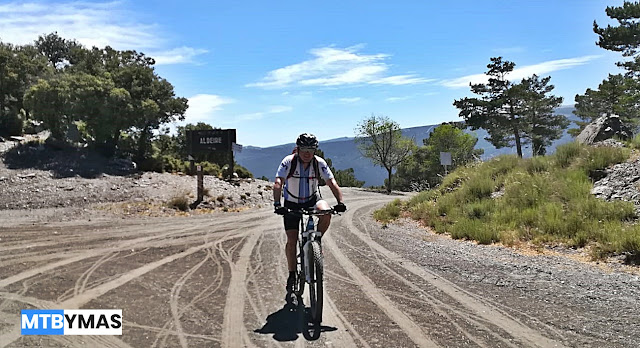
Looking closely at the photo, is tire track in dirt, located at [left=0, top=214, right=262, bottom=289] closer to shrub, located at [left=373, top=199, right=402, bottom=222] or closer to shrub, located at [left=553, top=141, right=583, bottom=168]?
shrub, located at [left=373, top=199, right=402, bottom=222]

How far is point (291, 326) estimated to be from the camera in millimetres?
4766

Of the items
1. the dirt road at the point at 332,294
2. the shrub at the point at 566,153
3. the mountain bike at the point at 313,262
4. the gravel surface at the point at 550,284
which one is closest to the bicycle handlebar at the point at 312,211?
the mountain bike at the point at 313,262

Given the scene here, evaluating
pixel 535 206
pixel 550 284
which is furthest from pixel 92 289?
pixel 535 206

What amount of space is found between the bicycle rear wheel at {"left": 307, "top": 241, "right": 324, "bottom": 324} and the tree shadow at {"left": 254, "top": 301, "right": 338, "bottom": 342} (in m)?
0.13

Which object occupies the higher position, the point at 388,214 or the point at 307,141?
the point at 307,141

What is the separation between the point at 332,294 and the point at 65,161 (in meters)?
19.9

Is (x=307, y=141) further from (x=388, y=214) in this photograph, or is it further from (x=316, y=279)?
(x=388, y=214)

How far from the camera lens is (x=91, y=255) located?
26.9ft

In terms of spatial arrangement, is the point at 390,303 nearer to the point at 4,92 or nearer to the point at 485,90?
the point at 4,92

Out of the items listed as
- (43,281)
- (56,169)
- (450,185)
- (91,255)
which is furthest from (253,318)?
(56,169)

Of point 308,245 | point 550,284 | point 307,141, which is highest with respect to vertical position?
point 307,141

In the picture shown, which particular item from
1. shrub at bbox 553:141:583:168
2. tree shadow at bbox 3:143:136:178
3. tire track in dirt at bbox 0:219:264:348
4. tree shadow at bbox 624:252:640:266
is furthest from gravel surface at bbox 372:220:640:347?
tree shadow at bbox 3:143:136:178

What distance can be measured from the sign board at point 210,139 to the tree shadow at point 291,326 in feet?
58.9

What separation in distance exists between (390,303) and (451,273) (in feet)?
6.68
